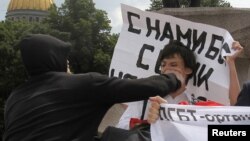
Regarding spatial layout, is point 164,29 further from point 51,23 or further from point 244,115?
point 51,23

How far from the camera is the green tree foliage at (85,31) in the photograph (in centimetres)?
2756

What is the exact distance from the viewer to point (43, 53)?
101 inches

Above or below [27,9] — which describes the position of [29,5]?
above

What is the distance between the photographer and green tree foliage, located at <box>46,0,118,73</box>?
90.4ft

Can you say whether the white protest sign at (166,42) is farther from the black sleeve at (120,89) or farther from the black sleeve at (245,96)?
the black sleeve at (120,89)

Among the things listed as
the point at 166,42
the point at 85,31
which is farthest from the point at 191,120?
the point at 85,31

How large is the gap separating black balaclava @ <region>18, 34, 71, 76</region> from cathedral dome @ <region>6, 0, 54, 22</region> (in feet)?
224

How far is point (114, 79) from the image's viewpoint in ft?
8.14

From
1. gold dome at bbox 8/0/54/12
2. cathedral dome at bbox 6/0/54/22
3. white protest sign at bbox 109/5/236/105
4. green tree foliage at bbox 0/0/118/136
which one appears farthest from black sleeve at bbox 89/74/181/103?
gold dome at bbox 8/0/54/12

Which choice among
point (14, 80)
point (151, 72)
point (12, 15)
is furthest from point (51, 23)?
point (12, 15)

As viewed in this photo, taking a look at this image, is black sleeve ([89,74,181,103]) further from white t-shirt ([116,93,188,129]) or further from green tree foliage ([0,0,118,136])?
green tree foliage ([0,0,118,136])

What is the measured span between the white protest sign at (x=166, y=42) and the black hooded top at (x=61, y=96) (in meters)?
0.90

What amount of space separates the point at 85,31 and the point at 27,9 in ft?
147

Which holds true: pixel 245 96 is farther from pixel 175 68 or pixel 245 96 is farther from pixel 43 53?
pixel 43 53
